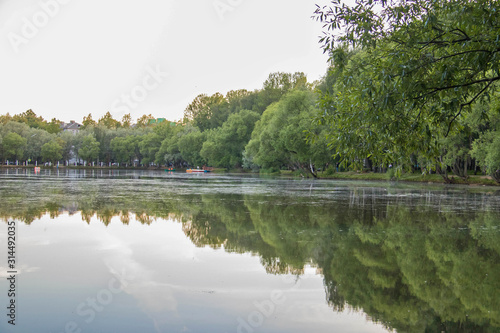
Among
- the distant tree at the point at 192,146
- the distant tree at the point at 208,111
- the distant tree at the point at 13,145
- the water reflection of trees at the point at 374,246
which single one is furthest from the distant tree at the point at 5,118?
the water reflection of trees at the point at 374,246

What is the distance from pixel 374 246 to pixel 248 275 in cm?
441

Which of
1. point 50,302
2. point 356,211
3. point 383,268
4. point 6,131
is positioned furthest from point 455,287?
point 6,131

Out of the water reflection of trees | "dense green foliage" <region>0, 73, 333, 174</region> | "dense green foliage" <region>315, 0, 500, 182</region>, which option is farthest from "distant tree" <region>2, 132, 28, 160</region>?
"dense green foliage" <region>315, 0, 500, 182</region>

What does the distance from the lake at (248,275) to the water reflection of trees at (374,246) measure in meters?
0.04

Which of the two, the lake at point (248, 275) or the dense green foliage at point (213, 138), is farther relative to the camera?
the dense green foliage at point (213, 138)

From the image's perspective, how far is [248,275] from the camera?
338 inches

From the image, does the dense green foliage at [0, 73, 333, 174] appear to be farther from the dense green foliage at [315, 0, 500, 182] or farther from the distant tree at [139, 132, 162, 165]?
the dense green foliage at [315, 0, 500, 182]

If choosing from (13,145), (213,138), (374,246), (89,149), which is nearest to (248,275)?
(374,246)

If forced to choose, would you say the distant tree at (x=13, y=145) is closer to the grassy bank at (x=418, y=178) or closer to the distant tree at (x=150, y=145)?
the distant tree at (x=150, y=145)

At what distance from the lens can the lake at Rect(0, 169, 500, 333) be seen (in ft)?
20.5

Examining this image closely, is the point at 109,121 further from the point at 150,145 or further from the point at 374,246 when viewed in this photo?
the point at 374,246

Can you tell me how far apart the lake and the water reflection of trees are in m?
0.04

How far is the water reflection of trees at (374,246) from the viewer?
7.01m

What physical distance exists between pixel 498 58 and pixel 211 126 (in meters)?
124
